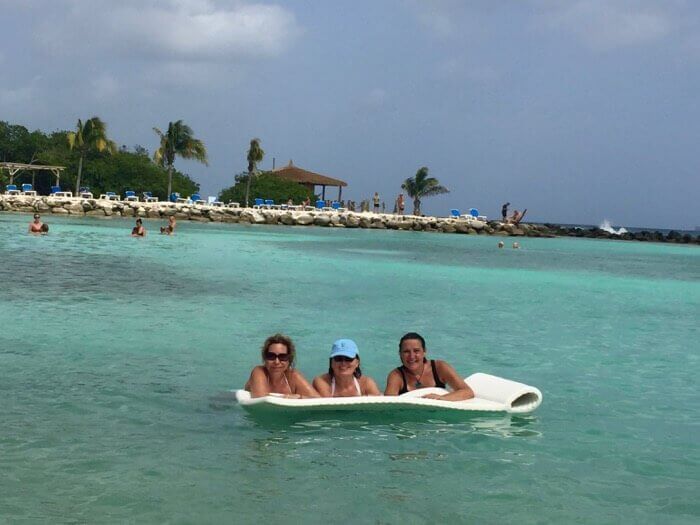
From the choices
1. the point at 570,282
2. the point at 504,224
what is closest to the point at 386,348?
the point at 570,282

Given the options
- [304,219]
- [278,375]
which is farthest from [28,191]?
[278,375]

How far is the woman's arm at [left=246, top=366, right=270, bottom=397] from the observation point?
625 cm

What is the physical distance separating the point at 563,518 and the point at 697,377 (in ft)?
16.1

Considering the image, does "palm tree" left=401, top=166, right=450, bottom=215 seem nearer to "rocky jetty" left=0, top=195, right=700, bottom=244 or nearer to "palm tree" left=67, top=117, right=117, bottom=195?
"rocky jetty" left=0, top=195, right=700, bottom=244

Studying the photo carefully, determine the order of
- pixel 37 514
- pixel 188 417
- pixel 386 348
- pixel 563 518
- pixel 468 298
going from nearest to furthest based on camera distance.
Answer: pixel 37 514 → pixel 563 518 → pixel 188 417 → pixel 386 348 → pixel 468 298

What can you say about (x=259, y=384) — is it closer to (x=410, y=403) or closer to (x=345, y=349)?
(x=345, y=349)

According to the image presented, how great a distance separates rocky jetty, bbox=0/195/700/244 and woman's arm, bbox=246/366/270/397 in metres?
41.4

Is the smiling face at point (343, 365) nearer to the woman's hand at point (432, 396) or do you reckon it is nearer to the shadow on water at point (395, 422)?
the shadow on water at point (395, 422)

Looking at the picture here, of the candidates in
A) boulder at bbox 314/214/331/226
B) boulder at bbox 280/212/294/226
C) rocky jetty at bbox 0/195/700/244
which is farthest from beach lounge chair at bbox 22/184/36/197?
boulder at bbox 314/214/331/226

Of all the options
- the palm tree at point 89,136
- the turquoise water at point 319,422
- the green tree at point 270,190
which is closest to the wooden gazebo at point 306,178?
the green tree at point 270,190

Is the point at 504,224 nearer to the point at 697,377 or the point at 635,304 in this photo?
the point at 635,304

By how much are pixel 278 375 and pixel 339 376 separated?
1.45 ft

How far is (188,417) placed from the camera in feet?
20.7

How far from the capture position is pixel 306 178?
62.5 m
